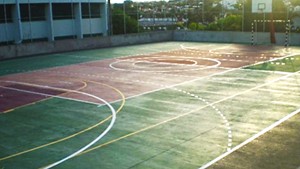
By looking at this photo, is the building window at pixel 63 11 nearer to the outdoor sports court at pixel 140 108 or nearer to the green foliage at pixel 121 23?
the green foliage at pixel 121 23

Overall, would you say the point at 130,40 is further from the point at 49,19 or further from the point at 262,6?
the point at 262,6

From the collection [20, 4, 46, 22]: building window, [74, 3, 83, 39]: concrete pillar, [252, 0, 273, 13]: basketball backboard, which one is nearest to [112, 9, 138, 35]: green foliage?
[74, 3, 83, 39]: concrete pillar

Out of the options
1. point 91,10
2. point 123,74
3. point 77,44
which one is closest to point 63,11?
point 91,10

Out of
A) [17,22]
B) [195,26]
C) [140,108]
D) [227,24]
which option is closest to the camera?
[140,108]

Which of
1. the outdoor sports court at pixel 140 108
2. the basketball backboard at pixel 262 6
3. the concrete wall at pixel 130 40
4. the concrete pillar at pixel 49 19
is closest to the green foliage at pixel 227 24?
the concrete wall at pixel 130 40

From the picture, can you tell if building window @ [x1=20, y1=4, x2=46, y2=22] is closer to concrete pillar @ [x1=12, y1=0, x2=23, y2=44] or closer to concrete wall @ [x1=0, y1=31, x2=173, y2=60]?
concrete pillar @ [x1=12, y1=0, x2=23, y2=44]

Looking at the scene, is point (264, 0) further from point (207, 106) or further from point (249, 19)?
point (207, 106)

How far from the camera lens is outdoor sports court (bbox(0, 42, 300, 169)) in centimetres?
1168

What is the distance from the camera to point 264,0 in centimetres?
4069

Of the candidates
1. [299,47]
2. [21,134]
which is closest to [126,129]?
[21,134]

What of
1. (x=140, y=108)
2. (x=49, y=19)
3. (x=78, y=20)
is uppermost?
(x=49, y=19)

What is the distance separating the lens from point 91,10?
167ft

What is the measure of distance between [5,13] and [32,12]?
3496 millimetres

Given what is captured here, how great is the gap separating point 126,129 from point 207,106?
4219 millimetres
